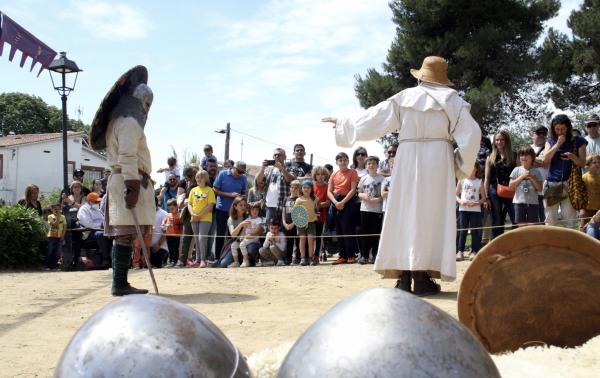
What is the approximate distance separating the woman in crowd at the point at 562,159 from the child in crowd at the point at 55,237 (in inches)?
314

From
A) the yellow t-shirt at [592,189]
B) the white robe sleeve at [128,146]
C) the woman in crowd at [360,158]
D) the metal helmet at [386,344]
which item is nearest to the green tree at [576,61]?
the woman in crowd at [360,158]

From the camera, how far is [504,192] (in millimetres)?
8828

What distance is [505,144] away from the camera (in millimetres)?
8852

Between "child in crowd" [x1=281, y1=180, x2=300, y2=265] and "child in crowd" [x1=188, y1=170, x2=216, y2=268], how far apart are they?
1259 mm

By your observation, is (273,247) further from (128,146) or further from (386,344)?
(386,344)

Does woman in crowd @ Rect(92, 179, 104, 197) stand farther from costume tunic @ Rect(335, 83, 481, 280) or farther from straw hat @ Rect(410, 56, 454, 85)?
straw hat @ Rect(410, 56, 454, 85)

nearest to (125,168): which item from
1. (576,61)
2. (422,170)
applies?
(422,170)

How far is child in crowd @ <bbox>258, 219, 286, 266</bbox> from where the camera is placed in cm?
981

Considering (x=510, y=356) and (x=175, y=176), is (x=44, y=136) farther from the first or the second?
(x=510, y=356)

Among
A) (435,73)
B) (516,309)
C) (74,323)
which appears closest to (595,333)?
(516,309)

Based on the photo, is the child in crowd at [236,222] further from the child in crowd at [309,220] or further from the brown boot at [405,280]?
the brown boot at [405,280]

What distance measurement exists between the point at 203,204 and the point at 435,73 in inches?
218

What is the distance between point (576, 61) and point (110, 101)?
1726 centimetres

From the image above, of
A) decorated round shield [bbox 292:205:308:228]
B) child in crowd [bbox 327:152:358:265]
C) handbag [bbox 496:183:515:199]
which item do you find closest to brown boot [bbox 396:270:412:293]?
handbag [bbox 496:183:515:199]
